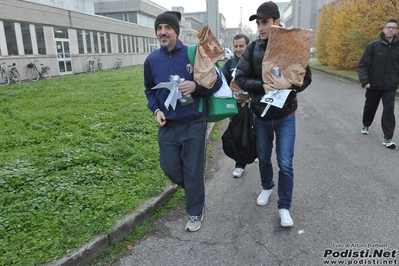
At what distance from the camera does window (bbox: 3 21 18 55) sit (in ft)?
59.2

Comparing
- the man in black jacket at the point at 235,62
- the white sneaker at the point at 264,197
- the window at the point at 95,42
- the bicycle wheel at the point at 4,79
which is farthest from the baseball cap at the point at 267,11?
the window at the point at 95,42

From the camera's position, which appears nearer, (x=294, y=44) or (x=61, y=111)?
(x=294, y=44)

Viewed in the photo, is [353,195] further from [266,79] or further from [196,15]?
[196,15]

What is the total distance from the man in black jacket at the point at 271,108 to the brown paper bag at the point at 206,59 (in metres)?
0.44

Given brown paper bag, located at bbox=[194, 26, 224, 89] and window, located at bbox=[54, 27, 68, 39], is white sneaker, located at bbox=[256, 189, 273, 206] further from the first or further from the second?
window, located at bbox=[54, 27, 68, 39]

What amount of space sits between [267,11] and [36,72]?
63.7ft

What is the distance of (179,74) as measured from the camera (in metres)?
3.14

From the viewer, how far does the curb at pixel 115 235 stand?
9.24ft

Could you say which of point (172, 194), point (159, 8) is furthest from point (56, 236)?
point (159, 8)

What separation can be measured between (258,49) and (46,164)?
3274mm

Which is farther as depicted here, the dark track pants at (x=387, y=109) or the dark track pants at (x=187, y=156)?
the dark track pants at (x=387, y=109)

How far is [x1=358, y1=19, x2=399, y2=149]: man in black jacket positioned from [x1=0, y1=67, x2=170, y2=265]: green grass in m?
4.18

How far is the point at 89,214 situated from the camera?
11.1 ft

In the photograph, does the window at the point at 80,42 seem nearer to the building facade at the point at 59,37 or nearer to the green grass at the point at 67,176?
the building facade at the point at 59,37
